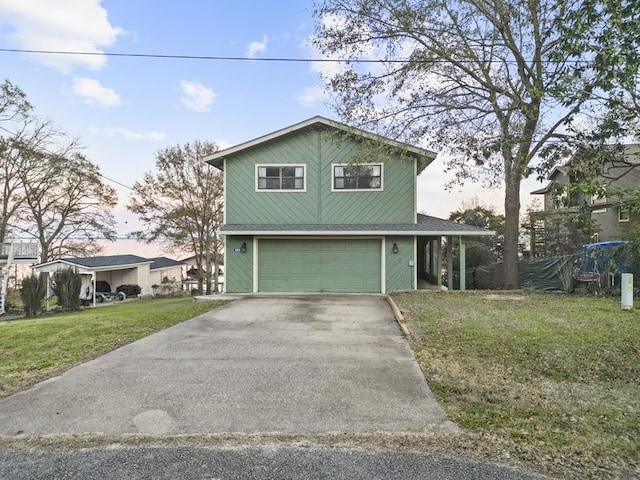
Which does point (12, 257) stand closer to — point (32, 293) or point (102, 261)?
point (102, 261)

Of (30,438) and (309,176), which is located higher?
(309,176)

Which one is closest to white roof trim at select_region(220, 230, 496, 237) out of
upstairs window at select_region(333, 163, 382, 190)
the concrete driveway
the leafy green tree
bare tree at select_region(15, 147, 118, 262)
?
upstairs window at select_region(333, 163, 382, 190)

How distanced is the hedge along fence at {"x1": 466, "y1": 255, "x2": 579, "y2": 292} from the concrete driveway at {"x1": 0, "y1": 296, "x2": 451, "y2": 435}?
1016 centimetres

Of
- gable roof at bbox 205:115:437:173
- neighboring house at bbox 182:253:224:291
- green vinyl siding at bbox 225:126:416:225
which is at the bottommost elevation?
neighboring house at bbox 182:253:224:291

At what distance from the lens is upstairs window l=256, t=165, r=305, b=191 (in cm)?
1407

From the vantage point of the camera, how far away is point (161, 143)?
24.7 m

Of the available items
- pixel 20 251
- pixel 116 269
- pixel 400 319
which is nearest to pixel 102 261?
pixel 116 269

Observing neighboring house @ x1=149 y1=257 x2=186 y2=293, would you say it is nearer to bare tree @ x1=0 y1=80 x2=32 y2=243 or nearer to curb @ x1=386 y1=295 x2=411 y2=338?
bare tree @ x1=0 y1=80 x2=32 y2=243

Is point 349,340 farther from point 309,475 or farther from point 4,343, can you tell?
point 4,343

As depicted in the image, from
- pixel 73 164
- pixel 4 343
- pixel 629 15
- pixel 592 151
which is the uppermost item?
pixel 73 164

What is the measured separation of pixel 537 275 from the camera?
16.3m

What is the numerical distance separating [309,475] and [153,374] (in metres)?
3.03

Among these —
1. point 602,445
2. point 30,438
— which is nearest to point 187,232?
point 30,438

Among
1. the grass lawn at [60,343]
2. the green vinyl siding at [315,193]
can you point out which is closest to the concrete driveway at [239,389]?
the grass lawn at [60,343]
